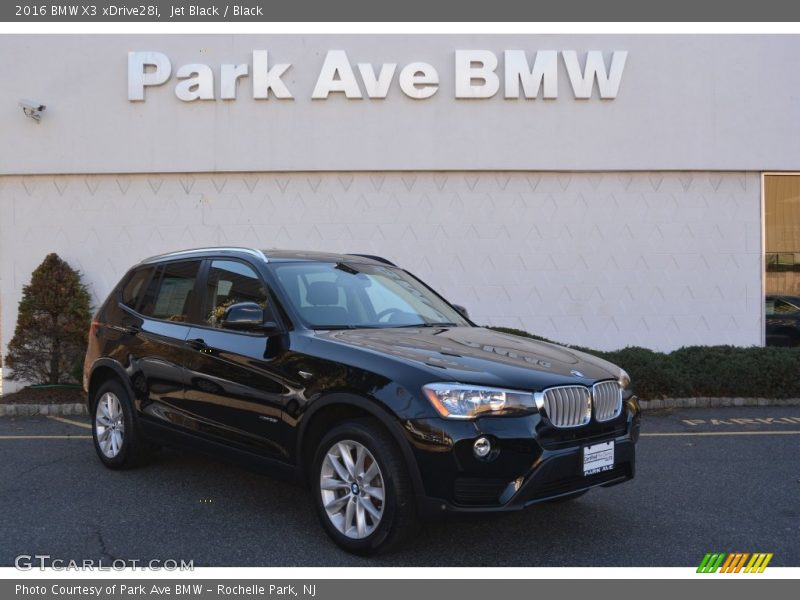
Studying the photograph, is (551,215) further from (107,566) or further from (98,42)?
(107,566)

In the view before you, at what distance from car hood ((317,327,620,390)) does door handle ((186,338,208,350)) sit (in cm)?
105

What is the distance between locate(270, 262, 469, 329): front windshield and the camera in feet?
16.2

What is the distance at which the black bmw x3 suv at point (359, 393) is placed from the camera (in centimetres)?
385

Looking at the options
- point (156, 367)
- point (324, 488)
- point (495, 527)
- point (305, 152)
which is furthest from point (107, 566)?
point (305, 152)

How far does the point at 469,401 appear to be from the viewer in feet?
12.7

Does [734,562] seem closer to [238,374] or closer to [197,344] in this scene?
[238,374]

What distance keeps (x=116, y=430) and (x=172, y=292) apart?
133 centimetres

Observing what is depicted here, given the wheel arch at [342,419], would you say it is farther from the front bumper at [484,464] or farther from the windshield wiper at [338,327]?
the windshield wiper at [338,327]

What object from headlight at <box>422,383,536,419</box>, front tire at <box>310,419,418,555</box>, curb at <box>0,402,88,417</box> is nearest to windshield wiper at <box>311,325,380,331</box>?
front tire at <box>310,419,418,555</box>

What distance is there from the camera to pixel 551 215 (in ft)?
37.6

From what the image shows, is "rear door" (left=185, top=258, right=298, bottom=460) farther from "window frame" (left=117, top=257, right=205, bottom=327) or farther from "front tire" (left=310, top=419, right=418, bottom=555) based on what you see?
"front tire" (left=310, top=419, right=418, bottom=555)

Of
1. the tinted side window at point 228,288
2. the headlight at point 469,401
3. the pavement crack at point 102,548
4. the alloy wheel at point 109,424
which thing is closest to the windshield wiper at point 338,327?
the tinted side window at point 228,288

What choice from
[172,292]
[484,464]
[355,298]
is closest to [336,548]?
[484,464]

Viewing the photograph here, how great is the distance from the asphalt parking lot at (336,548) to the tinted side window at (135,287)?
1418 mm
